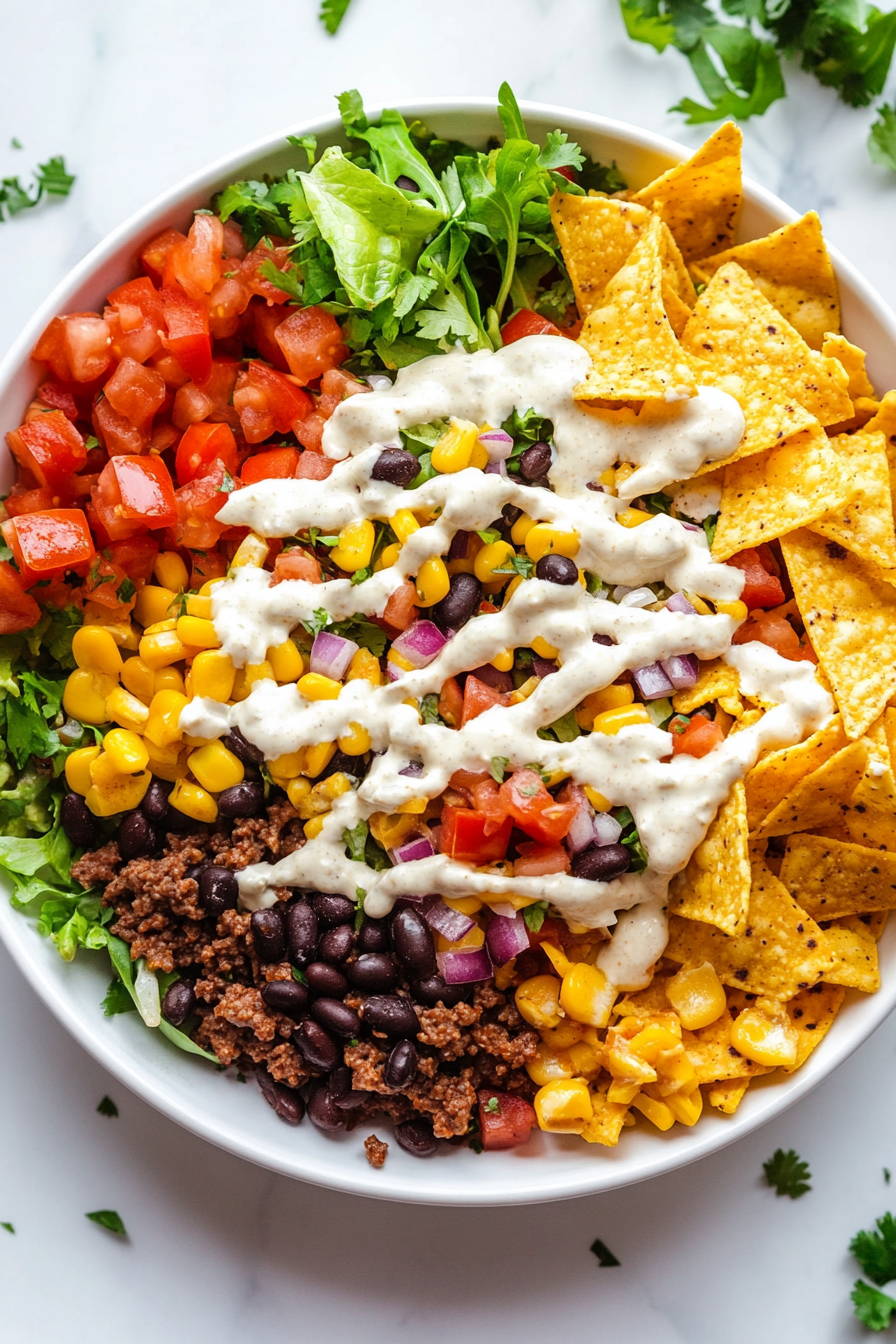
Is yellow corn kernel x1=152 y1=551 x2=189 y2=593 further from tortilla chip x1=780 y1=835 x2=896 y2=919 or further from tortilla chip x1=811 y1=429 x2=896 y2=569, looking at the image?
→ tortilla chip x1=780 y1=835 x2=896 y2=919

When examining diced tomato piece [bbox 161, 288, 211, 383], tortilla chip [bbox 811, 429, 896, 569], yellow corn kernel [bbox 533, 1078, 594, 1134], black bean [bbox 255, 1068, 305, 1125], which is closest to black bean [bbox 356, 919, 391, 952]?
black bean [bbox 255, 1068, 305, 1125]

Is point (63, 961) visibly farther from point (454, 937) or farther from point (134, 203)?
point (134, 203)

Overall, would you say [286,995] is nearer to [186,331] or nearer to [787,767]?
[787,767]

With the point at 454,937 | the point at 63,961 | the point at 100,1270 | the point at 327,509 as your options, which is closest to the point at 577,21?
the point at 327,509

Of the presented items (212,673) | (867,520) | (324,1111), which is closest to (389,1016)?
(324,1111)

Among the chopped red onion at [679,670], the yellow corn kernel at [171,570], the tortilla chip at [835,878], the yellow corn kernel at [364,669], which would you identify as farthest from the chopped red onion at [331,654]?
the tortilla chip at [835,878]
